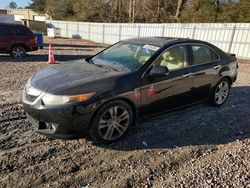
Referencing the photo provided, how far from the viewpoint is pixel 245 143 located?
4457 mm

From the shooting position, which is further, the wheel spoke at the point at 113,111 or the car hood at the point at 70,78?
the wheel spoke at the point at 113,111

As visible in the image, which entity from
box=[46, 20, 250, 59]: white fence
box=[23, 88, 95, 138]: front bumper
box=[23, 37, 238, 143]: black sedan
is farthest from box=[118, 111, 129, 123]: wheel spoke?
box=[46, 20, 250, 59]: white fence

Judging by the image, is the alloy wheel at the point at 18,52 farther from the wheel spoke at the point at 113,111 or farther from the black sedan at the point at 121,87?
the wheel spoke at the point at 113,111

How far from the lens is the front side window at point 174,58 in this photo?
479cm

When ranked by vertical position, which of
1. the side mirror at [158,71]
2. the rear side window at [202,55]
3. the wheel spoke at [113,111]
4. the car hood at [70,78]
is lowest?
the wheel spoke at [113,111]

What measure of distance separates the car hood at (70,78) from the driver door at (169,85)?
61 cm

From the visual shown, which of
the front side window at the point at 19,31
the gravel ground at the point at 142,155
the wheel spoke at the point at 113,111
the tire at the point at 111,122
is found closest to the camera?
the gravel ground at the point at 142,155

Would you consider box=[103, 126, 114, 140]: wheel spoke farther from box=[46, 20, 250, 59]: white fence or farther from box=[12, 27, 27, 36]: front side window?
box=[46, 20, 250, 59]: white fence

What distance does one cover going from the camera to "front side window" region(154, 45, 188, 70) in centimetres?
479

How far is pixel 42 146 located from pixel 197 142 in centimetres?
243

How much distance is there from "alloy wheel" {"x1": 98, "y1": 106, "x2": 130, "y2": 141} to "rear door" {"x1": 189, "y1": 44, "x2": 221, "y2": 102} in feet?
5.69

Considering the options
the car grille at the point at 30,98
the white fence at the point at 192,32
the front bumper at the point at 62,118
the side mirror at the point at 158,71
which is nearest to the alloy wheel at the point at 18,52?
the white fence at the point at 192,32

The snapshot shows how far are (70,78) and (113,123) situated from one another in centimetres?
96

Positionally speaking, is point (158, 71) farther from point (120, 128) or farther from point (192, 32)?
point (192, 32)
